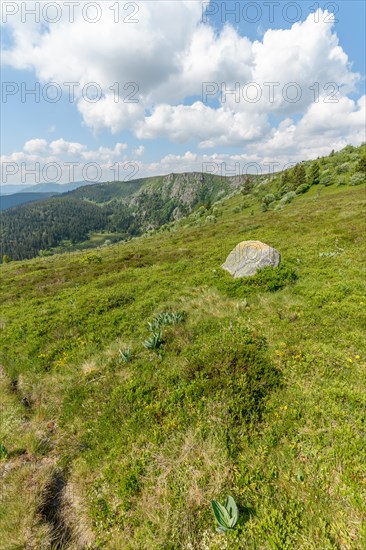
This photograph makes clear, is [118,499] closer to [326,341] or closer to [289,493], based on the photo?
[289,493]

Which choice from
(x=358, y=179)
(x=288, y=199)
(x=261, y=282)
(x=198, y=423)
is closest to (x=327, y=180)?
(x=288, y=199)

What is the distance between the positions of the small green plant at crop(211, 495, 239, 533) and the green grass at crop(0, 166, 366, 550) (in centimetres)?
14

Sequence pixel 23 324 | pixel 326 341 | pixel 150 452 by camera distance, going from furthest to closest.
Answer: pixel 23 324
pixel 326 341
pixel 150 452

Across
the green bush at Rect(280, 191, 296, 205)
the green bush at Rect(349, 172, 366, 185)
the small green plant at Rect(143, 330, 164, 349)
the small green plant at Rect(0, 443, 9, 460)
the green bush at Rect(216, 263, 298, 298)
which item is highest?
the green bush at Rect(349, 172, 366, 185)

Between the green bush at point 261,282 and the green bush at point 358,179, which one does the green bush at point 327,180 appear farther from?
the green bush at point 261,282

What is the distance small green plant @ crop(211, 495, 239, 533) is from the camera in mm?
3805

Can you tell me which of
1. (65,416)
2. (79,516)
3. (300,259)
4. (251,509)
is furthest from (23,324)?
(300,259)

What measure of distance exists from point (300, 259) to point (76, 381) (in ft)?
44.8

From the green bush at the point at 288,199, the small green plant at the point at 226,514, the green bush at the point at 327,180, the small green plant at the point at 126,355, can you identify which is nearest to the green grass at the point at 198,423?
the small green plant at the point at 226,514

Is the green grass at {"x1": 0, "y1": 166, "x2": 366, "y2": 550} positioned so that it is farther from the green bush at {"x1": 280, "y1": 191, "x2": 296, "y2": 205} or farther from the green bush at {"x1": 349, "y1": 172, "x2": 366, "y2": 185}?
the green bush at {"x1": 280, "y1": 191, "x2": 296, "y2": 205}

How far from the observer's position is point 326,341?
7.59 metres

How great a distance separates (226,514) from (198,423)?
1677mm

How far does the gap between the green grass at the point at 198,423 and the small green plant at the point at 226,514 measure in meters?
0.14

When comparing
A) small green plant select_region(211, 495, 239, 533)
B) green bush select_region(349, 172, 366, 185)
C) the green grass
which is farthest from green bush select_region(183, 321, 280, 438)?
green bush select_region(349, 172, 366, 185)
